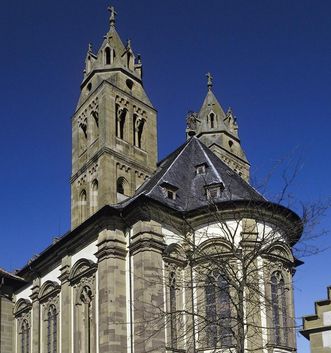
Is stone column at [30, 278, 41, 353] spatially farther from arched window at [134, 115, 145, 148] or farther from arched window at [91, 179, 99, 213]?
arched window at [134, 115, 145, 148]

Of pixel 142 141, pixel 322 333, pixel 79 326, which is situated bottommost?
pixel 322 333

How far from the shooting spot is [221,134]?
183 feet

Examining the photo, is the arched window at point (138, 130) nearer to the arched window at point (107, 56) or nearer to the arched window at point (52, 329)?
the arched window at point (107, 56)

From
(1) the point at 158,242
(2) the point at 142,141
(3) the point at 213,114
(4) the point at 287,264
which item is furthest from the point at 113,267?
(3) the point at 213,114

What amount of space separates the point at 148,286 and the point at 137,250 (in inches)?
76.1

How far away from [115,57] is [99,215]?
15111 millimetres

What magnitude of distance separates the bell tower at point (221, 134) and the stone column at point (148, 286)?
2294cm

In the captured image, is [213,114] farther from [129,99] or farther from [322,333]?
[322,333]

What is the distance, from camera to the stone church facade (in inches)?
1214

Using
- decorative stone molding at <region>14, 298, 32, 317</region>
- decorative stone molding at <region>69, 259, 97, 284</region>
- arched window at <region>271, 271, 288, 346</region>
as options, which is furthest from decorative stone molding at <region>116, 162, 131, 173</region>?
arched window at <region>271, 271, 288, 346</region>

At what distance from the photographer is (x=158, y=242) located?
32.2 metres

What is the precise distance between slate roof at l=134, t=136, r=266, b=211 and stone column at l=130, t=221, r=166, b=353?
88.3 inches

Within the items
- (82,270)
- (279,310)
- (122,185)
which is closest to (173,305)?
(279,310)

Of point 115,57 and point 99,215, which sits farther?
point 115,57
